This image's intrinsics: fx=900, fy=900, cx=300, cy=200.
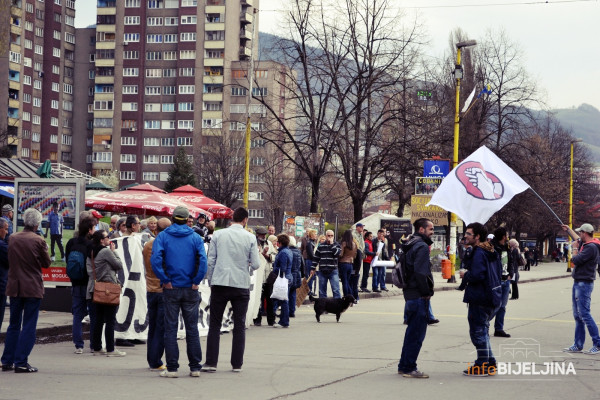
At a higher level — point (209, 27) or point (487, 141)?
point (209, 27)

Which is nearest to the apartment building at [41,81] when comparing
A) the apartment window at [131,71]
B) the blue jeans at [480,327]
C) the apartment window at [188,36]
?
the apartment window at [131,71]

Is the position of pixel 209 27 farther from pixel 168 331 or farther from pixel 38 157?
pixel 168 331

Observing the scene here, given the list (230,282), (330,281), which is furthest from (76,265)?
(330,281)

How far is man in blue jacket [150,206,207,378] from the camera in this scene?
32.9ft

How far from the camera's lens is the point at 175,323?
10.1 m

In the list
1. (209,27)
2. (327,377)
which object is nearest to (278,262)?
(327,377)

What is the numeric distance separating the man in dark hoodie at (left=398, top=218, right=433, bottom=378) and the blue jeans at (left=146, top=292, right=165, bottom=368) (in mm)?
2843

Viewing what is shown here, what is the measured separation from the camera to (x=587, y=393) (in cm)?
917

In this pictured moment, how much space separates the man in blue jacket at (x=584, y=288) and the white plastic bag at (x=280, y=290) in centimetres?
544

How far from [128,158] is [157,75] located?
12.7m

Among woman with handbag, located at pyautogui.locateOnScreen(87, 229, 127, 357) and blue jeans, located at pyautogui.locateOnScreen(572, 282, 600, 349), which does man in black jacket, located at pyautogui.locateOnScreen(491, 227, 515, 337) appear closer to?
blue jeans, located at pyautogui.locateOnScreen(572, 282, 600, 349)

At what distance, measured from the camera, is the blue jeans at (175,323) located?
10.1 metres

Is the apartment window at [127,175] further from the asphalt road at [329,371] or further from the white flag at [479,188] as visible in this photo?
the white flag at [479,188]

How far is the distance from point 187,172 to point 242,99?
114ft
